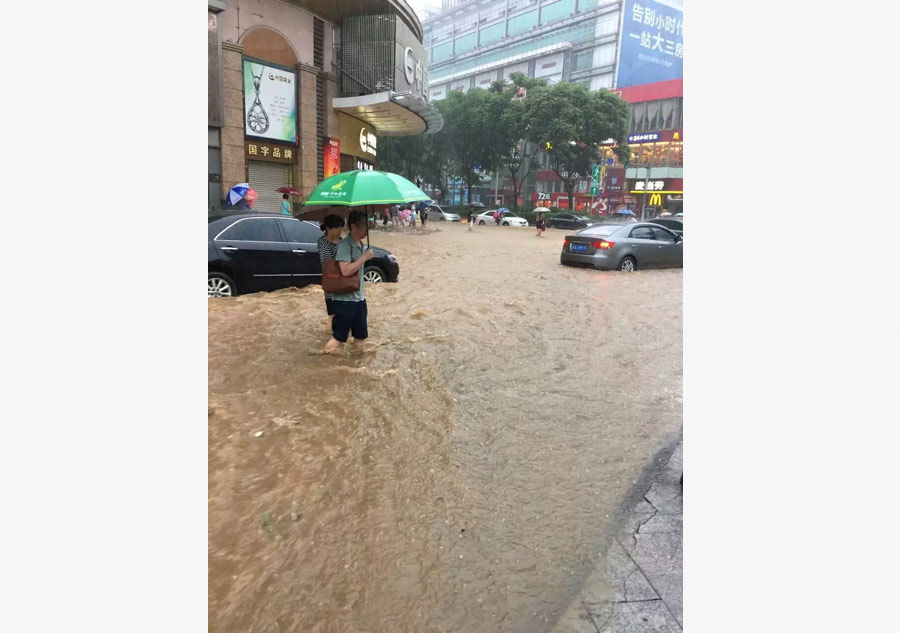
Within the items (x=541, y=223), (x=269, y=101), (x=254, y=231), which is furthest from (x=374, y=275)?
(x=541, y=223)

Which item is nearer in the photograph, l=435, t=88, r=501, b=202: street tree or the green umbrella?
the green umbrella

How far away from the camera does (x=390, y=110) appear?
565 inches

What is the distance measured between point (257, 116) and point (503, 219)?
1192 cm

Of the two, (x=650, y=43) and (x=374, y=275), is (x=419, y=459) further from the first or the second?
(x=374, y=275)

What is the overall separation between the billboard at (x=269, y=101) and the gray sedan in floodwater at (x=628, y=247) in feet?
25.1

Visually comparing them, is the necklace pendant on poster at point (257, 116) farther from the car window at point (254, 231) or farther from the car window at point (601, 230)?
the car window at point (601, 230)

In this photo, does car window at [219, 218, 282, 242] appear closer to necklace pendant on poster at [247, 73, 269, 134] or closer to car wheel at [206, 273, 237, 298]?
car wheel at [206, 273, 237, 298]

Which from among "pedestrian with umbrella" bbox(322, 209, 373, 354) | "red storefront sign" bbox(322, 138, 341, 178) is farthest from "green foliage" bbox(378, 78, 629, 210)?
"pedestrian with umbrella" bbox(322, 209, 373, 354)

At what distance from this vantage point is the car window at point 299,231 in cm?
682

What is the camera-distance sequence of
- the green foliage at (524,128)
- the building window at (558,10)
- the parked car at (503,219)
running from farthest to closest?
the parked car at (503,219) → the green foliage at (524,128) → the building window at (558,10)

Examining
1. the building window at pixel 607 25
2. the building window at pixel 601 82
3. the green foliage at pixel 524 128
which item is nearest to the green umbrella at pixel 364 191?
the building window at pixel 607 25

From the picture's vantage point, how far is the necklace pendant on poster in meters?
11.8

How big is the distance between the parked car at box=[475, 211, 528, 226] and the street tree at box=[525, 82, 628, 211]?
458 centimetres

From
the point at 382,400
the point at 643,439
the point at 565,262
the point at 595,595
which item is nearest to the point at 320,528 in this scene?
the point at 595,595
